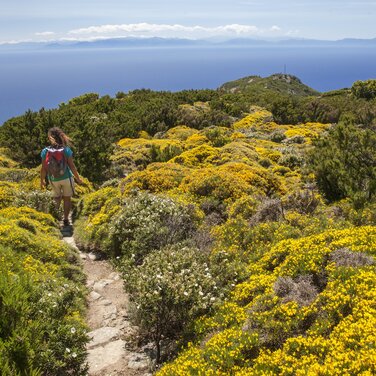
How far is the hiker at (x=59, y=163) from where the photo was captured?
1183 centimetres

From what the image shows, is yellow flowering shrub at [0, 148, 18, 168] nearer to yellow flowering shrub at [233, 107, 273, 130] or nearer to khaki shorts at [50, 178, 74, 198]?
khaki shorts at [50, 178, 74, 198]

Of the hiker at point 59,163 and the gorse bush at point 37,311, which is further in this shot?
the hiker at point 59,163

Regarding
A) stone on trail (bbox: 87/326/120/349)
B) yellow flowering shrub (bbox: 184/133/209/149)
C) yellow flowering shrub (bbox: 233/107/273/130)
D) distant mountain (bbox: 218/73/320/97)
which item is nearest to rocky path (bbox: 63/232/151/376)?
stone on trail (bbox: 87/326/120/349)

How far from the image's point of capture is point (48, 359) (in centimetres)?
540

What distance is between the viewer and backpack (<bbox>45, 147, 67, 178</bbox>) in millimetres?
11828

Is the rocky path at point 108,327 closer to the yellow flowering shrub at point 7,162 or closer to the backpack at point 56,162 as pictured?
the backpack at point 56,162

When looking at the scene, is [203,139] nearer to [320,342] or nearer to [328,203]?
[328,203]

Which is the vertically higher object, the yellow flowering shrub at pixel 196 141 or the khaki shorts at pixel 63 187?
the yellow flowering shrub at pixel 196 141

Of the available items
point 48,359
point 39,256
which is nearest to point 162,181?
point 39,256

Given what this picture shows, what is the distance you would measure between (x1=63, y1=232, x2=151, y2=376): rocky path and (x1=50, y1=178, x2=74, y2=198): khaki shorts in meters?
3.04

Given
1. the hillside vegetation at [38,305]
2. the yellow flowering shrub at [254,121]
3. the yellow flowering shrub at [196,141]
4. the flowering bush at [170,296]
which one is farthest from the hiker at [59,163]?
the yellow flowering shrub at [254,121]

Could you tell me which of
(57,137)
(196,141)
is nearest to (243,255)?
(57,137)

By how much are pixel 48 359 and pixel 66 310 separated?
50.0 inches

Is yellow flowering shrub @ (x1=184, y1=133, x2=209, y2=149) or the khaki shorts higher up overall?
yellow flowering shrub @ (x1=184, y1=133, x2=209, y2=149)
